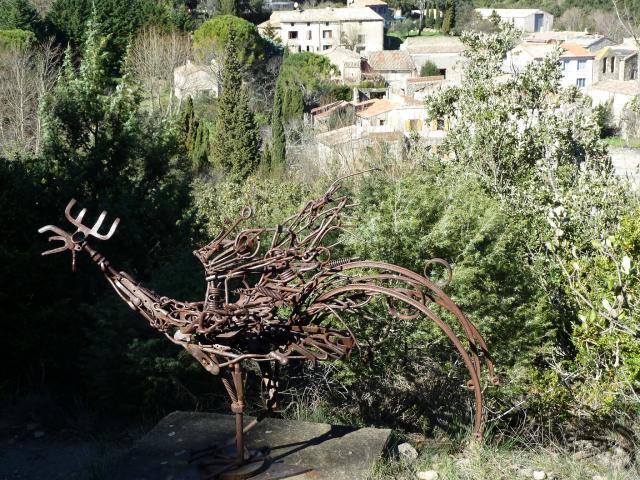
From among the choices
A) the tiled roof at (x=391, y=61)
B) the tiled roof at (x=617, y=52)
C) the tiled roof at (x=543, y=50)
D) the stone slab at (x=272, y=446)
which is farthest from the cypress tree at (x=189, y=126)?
the tiled roof at (x=617, y=52)

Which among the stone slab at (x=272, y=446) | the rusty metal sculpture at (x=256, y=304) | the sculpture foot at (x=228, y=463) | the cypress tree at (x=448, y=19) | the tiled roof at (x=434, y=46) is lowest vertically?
the stone slab at (x=272, y=446)

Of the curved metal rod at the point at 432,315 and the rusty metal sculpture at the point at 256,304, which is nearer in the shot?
the curved metal rod at the point at 432,315

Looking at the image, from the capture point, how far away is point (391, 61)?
52875 mm

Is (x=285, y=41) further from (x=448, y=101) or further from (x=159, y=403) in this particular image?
(x=159, y=403)

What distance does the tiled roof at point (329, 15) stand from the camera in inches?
2340

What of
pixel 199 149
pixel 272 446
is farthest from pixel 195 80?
pixel 272 446

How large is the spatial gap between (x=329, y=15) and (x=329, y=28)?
3.39 ft

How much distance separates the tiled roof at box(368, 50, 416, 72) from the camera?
52281mm

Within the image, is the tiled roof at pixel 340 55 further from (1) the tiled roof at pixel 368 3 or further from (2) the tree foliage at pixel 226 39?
(1) the tiled roof at pixel 368 3

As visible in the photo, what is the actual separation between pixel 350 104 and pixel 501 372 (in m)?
33.7

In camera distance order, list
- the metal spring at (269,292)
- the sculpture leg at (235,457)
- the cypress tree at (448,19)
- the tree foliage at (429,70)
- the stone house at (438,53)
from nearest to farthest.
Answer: the metal spring at (269,292) → the sculpture leg at (235,457) → the tree foliage at (429,70) → the stone house at (438,53) → the cypress tree at (448,19)

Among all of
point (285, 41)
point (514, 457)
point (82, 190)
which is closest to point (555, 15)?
point (285, 41)

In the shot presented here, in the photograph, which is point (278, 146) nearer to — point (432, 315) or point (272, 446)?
point (272, 446)

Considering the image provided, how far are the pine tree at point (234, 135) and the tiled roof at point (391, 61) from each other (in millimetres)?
23695
